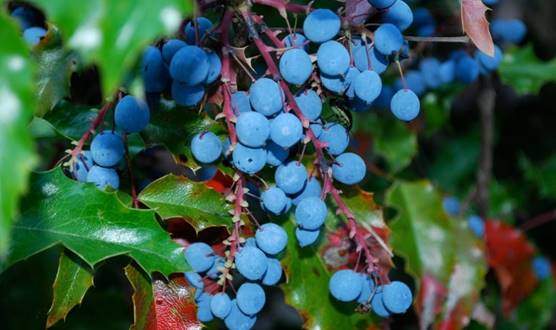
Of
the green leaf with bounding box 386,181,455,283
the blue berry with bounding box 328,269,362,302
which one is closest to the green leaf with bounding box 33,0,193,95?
the blue berry with bounding box 328,269,362,302

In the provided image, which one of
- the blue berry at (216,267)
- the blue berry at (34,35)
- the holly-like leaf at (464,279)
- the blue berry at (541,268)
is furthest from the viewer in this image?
the blue berry at (541,268)

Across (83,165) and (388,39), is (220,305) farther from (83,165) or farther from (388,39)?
(388,39)

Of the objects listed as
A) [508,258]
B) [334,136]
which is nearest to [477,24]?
[334,136]

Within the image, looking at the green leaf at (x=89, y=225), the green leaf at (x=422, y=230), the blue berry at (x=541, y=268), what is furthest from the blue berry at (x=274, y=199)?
the blue berry at (x=541, y=268)

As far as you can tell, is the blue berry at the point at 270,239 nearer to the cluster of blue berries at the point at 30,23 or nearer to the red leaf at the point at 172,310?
the red leaf at the point at 172,310

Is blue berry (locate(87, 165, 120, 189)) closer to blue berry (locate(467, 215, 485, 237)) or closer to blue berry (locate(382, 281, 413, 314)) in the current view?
blue berry (locate(382, 281, 413, 314))

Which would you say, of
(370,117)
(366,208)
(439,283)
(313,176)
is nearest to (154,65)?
(313,176)
